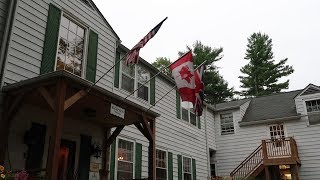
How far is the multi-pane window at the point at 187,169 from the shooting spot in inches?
573

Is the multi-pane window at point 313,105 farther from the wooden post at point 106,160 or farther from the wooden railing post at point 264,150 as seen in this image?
the wooden post at point 106,160

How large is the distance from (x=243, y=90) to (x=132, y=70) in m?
27.8

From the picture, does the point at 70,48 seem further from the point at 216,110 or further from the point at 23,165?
the point at 216,110

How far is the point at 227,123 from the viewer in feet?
65.0

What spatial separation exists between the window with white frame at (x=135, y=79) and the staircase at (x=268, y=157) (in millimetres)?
7072

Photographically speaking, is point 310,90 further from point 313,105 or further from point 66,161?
point 66,161

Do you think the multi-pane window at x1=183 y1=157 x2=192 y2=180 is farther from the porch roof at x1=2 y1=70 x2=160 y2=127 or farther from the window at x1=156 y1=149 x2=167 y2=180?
the porch roof at x1=2 y1=70 x2=160 y2=127

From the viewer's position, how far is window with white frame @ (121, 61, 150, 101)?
11.6 meters

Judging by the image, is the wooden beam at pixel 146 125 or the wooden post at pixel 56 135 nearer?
the wooden post at pixel 56 135

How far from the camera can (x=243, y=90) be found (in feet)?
124

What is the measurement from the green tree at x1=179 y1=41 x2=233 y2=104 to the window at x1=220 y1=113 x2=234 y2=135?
46.2 feet

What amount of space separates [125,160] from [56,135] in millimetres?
5526

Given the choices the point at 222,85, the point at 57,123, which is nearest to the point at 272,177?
the point at 57,123

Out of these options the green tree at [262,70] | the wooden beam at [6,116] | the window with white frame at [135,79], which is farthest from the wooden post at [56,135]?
the green tree at [262,70]
